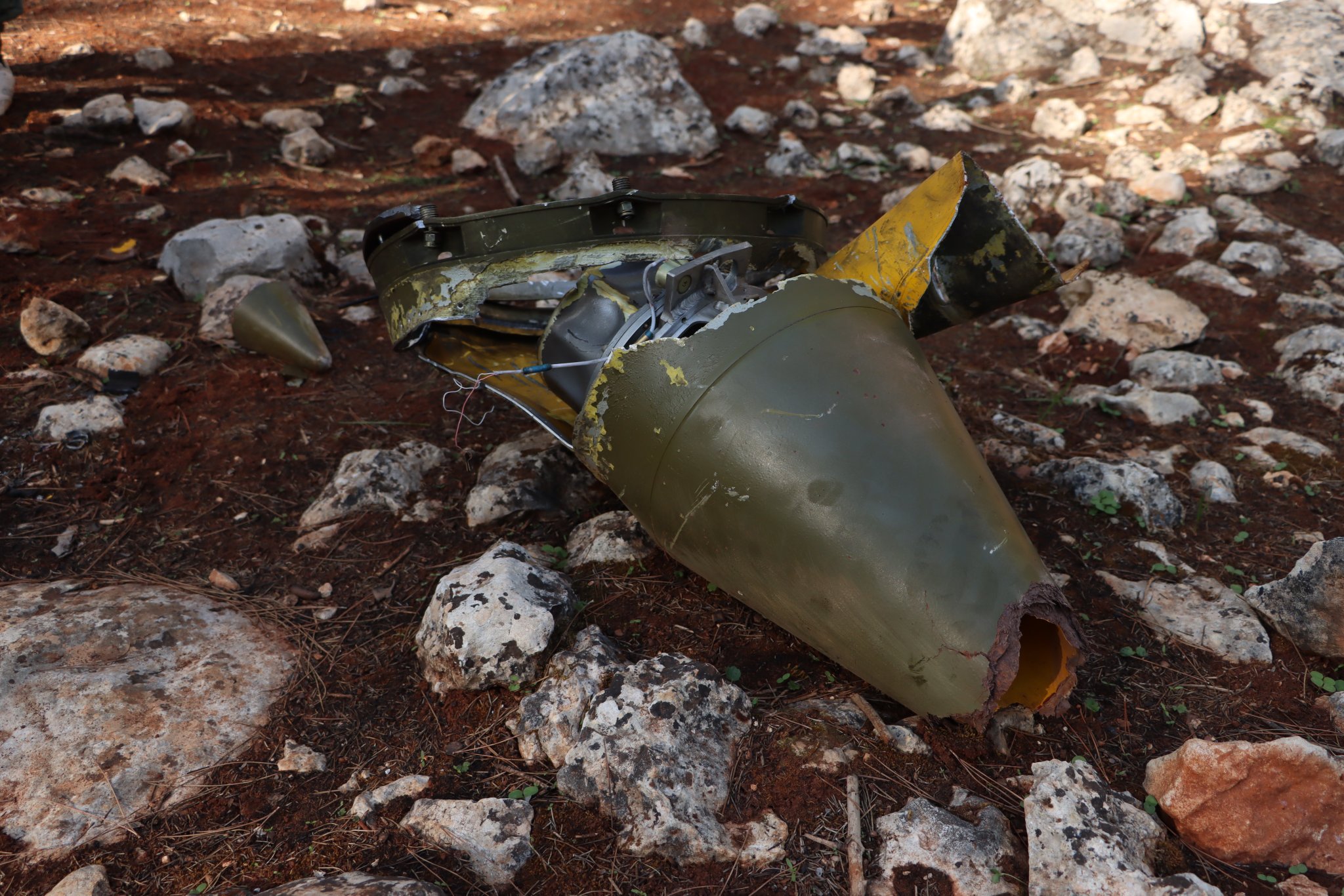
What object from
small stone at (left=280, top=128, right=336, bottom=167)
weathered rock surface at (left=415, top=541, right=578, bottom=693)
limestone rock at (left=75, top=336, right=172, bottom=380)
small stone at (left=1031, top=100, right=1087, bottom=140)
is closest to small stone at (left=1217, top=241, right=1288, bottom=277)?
small stone at (left=1031, top=100, right=1087, bottom=140)

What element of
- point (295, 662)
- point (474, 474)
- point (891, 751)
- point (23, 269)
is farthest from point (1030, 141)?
point (23, 269)

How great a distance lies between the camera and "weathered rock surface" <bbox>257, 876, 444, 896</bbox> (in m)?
1.84

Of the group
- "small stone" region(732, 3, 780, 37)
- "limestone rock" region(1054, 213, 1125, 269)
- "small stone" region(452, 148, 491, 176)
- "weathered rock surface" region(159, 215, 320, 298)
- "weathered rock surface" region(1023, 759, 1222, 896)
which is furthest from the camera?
"small stone" region(732, 3, 780, 37)

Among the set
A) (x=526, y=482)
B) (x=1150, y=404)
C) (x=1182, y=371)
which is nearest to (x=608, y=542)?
(x=526, y=482)

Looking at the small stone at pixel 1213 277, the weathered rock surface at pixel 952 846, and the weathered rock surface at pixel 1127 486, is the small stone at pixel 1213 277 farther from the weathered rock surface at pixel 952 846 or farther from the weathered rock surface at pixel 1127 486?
the weathered rock surface at pixel 952 846

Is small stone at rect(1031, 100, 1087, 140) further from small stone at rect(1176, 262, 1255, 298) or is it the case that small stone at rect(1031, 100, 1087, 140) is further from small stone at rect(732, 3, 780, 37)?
small stone at rect(732, 3, 780, 37)

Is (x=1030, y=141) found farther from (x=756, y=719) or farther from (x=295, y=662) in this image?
(x=295, y=662)

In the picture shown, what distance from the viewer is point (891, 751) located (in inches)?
86.4

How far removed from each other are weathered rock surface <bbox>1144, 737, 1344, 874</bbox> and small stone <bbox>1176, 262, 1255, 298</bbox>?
3604mm

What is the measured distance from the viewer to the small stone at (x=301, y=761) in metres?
2.33

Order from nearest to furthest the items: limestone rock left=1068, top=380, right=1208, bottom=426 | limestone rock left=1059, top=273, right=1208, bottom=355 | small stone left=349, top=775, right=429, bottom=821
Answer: small stone left=349, top=775, right=429, bottom=821, limestone rock left=1068, top=380, right=1208, bottom=426, limestone rock left=1059, top=273, right=1208, bottom=355

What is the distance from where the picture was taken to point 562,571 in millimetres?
2908

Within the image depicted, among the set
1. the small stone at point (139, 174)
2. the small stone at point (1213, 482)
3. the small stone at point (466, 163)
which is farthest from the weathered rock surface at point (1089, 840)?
the small stone at point (139, 174)

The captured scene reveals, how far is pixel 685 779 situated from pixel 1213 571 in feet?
6.75
